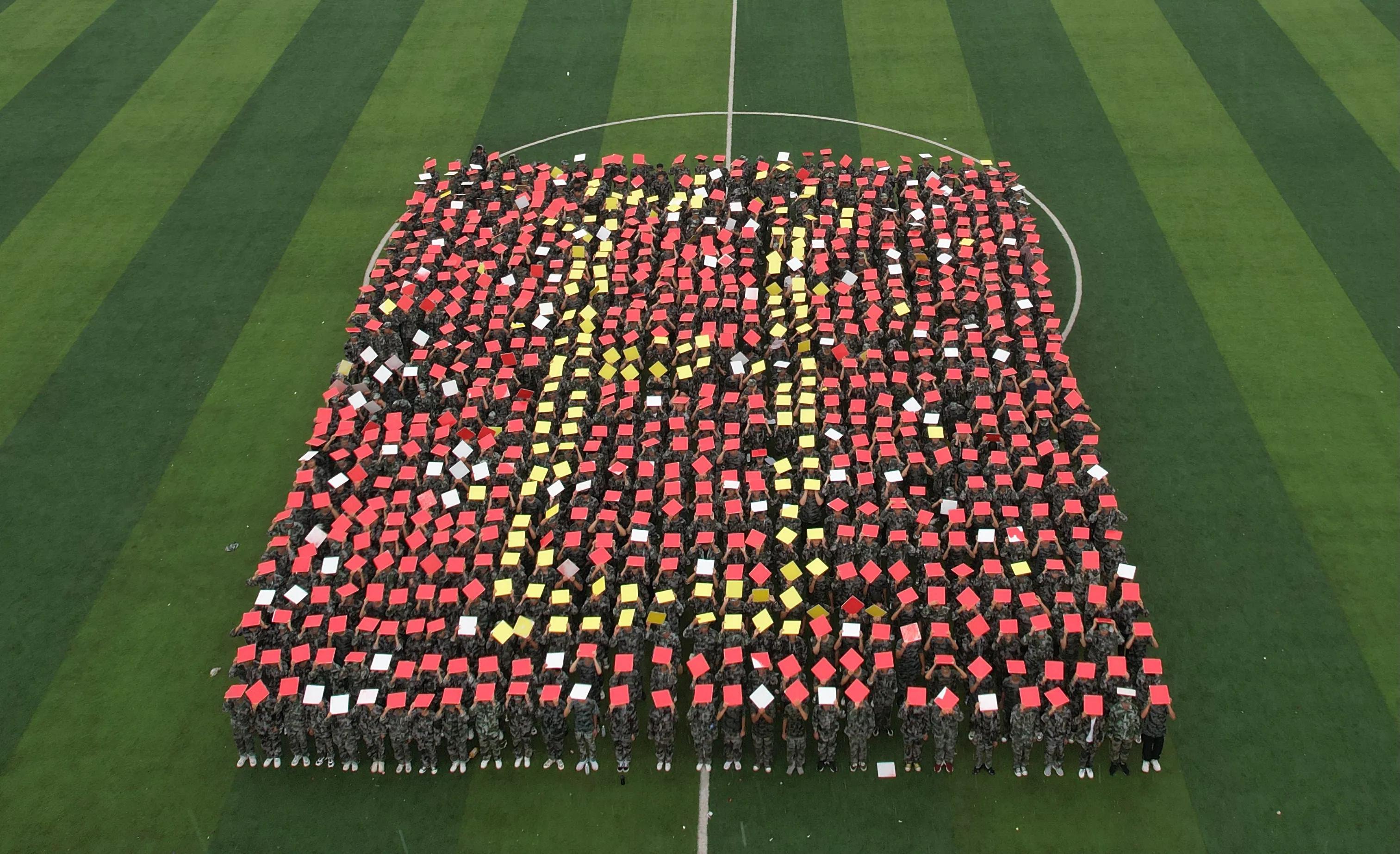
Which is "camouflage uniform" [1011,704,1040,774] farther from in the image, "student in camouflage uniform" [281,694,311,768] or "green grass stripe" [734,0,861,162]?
"green grass stripe" [734,0,861,162]

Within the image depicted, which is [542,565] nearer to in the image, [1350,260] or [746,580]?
[746,580]

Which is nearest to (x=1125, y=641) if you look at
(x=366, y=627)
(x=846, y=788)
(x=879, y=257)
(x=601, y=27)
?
(x=846, y=788)

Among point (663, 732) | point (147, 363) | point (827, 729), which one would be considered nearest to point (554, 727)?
point (663, 732)

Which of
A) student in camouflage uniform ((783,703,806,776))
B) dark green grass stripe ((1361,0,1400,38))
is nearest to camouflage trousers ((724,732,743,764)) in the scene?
student in camouflage uniform ((783,703,806,776))

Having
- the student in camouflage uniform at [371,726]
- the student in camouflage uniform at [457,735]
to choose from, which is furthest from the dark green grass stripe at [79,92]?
the student in camouflage uniform at [457,735]

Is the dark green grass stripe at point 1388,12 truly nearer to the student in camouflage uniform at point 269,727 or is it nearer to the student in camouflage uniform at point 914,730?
the student in camouflage uniform at point 914,730
